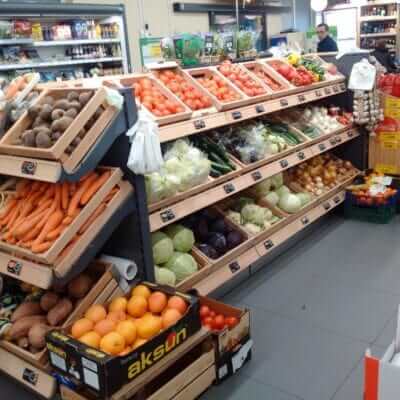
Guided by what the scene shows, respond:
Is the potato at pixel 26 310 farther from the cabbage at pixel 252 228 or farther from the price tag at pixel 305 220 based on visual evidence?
the price tag at pixel 305 220

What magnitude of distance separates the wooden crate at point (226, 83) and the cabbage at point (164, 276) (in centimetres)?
120

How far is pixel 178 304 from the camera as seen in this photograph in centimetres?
236

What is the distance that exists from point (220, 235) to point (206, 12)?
26.2ft

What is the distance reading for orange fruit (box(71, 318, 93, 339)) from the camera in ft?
7.29

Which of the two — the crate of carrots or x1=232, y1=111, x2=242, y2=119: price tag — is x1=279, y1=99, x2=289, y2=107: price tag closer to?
x1=232, y1=111, x2=242, y2=119: price tag

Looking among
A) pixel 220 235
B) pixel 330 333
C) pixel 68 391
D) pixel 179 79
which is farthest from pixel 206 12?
pixel 68 391

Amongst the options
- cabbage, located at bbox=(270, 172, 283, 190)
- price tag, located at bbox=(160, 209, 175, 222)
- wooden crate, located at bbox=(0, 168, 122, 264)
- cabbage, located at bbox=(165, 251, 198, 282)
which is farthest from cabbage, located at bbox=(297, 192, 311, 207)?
wooden crate, located at bbox=(0, 168, 122, 264)

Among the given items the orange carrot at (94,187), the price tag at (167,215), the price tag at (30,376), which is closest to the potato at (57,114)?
the orange carrot at (94,187)

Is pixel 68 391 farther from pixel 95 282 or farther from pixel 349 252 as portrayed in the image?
pixel 349 252

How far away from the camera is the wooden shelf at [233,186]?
286 centimetres

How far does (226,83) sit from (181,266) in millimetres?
1533

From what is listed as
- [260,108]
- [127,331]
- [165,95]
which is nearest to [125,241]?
[127,331]

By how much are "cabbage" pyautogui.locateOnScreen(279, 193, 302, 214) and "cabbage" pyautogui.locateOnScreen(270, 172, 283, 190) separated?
0.37ft

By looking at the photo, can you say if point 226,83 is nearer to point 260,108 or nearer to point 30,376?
point 260,108
